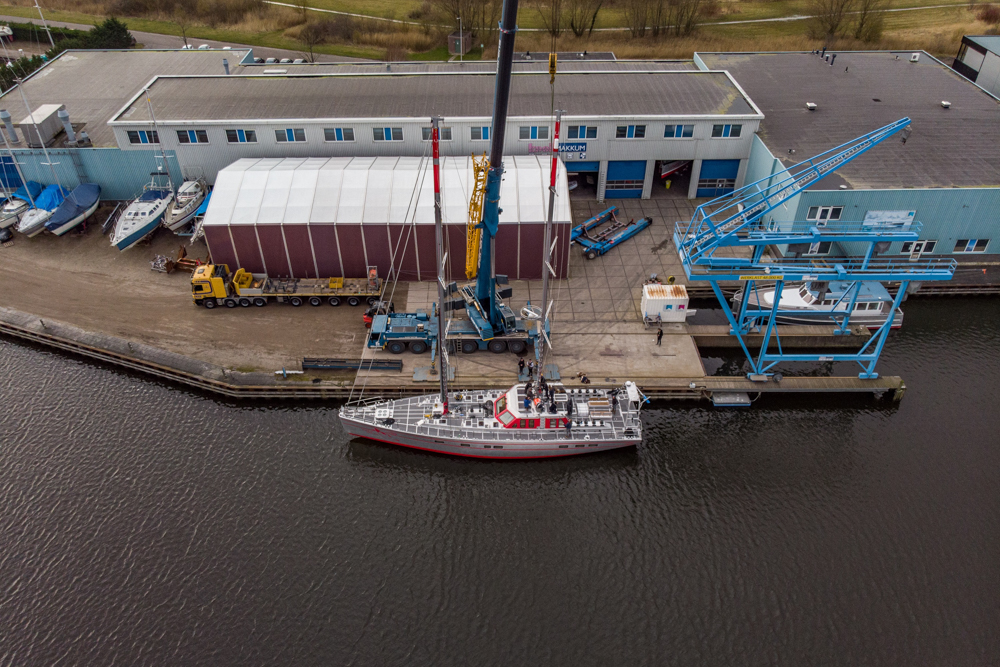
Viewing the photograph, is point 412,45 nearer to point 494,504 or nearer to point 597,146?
point 597,146

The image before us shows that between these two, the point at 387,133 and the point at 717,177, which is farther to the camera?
the point at 717,177

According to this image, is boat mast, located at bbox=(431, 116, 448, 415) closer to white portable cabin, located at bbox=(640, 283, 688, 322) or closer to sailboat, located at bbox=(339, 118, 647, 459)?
sailboat, located at bbox=(339, 118, 647, 459)

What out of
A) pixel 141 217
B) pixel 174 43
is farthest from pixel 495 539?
pixel 174 43

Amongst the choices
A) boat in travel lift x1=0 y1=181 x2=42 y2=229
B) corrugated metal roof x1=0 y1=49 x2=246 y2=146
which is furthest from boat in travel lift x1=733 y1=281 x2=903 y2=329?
boat in travel lift x1=0 y1=181 x2=42 y2=229

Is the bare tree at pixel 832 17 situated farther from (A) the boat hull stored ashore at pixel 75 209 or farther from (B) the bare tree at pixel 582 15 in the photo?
(A) the boat hull stored ashore at pixel 75 209

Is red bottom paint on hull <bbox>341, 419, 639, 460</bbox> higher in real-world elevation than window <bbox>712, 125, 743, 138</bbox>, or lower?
lower

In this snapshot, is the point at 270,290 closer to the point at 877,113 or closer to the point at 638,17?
the point at 877,113
